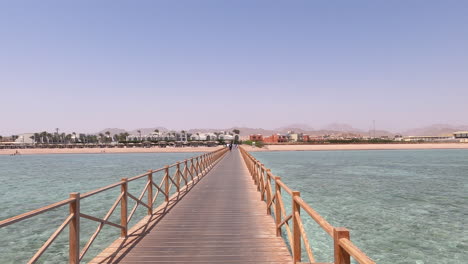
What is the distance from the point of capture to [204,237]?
20.5ft

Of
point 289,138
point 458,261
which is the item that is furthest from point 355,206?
point 289,138

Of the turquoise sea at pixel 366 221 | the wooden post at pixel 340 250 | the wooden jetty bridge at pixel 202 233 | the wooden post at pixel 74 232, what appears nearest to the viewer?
the wooden post at pixel 340 250

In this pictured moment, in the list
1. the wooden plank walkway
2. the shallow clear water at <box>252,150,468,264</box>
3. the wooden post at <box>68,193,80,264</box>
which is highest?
the wooden post at <box>68,193,80,264</box>

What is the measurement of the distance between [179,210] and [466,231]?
1075 cm

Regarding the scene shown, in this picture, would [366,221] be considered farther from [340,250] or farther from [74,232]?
[74,232]

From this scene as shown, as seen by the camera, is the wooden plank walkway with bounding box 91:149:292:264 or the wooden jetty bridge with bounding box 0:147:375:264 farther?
the wooden plank walkway with bounding box 91:149:292:264

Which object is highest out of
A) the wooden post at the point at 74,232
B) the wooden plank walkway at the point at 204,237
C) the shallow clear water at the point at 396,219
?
the wooden post at the point at 74,232

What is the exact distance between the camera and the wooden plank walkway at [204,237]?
16.7ft

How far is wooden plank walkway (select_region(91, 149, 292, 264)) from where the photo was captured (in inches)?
201

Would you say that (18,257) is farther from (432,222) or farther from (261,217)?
(432,222)

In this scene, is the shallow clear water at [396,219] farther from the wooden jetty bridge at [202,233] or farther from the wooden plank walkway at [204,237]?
the wooden jetty bridge at [202,233]

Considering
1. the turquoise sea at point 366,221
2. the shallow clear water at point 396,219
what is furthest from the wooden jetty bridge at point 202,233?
the shallow clear water at point 396,219

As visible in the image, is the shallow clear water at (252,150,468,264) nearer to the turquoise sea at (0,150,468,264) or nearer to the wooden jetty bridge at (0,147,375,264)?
the turquoise sea at (0,150,468,264)

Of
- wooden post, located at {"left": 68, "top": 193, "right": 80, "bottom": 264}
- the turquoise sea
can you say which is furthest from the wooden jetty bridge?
the turquoise sea
